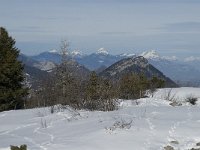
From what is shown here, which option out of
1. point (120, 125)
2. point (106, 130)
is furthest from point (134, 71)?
point (106, 130)

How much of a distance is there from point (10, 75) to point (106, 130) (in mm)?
23808

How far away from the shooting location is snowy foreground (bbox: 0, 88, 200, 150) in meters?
9.72

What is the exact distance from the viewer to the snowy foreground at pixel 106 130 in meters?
9.72

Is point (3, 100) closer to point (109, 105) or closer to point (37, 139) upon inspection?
point (109, 105)

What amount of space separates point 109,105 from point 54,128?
3.58 meters

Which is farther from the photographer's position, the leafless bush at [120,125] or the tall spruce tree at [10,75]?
the tall spruce tree at [10,75]

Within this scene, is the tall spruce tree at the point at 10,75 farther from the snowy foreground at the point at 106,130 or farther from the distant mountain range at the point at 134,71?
the snowy foreground at the point at 106,130

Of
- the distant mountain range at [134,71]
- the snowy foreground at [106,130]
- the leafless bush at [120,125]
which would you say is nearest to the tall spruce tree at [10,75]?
the distant mountain range at [134,71]

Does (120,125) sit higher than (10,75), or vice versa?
(10,75)

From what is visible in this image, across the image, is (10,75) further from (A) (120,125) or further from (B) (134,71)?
(A) (120,125)

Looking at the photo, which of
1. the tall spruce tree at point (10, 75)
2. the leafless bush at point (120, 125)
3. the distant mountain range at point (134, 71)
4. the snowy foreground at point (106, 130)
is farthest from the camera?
the tall spruce tree at point (10, 75)

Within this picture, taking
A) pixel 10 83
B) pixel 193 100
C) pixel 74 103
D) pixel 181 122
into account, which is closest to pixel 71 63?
pixel 10 83

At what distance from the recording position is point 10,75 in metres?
33.7

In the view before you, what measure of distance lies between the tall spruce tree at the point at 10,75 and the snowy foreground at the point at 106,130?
18.2m
